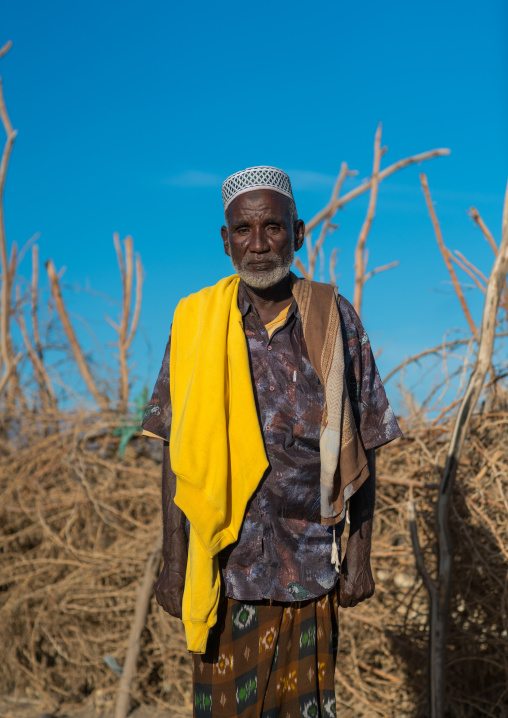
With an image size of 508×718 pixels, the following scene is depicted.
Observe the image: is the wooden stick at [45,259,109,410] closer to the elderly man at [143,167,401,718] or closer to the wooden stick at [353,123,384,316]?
the wooden stick at [353,123,384,316]

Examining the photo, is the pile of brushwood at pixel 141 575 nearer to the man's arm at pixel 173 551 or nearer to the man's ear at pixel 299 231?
the man's arm at pixel 173 551

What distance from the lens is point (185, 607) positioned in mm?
2160

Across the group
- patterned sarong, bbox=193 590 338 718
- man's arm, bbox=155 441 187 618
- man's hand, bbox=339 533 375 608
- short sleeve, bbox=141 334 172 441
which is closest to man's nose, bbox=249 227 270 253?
short sleeve, bbox=141 334 172 441

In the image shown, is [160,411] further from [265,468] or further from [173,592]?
[173,592]

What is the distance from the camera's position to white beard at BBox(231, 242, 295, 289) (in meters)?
2.25

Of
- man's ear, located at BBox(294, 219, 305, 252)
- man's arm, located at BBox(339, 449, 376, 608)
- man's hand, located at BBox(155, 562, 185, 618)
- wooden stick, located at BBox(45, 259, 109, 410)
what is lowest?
man's hand, located at BBox(155, 562, 185, 618)

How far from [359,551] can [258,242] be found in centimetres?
108

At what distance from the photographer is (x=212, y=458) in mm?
2152

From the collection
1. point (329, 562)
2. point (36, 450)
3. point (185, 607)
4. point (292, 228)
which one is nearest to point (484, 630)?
point (329, 562)

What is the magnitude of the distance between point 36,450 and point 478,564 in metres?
3.30

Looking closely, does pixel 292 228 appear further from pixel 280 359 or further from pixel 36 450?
pixel 36 450

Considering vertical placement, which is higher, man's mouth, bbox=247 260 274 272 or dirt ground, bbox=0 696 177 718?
man's mouth, bbox=247 260 274 272

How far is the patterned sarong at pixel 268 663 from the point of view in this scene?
222 centimetres

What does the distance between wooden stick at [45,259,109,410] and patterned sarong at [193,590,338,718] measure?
4.25m
